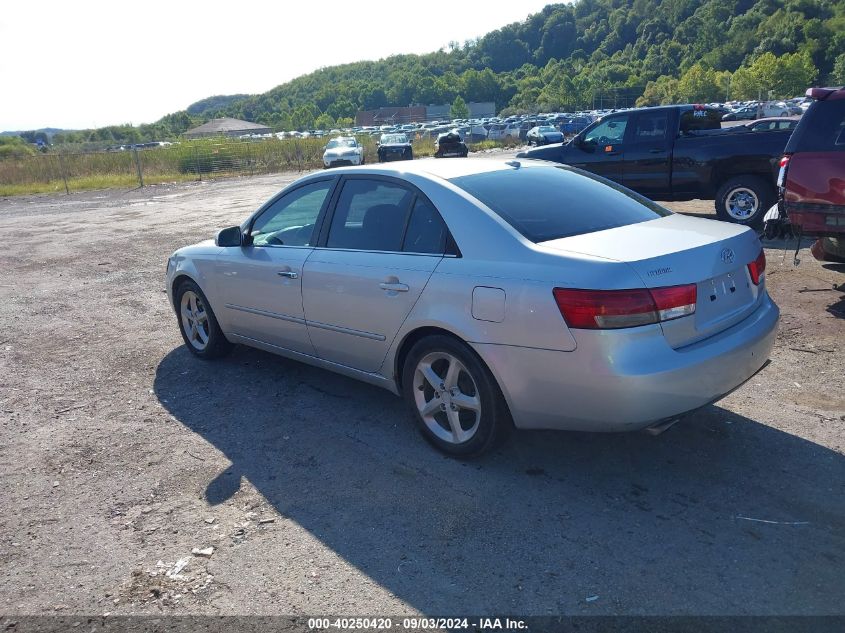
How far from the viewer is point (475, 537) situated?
3.38m

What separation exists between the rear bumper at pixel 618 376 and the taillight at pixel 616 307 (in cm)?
5

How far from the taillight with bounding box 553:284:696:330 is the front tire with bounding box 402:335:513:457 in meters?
0.63

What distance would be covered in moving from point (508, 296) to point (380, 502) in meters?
1.26

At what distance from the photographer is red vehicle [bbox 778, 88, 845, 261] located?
6.54m

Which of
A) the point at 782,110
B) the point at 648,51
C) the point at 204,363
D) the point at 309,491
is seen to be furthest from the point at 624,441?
the point at 648,51

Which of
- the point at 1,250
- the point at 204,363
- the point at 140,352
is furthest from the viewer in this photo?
the point at 1,250

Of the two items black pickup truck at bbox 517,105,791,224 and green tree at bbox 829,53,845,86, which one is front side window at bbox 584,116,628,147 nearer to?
black pickup truck at bbox 517,105,791,224

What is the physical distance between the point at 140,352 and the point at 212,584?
401 centimetres

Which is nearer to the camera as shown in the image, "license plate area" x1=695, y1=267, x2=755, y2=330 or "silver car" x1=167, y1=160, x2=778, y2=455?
"silver car" x1=167, y1=160, x2=778, y2=455

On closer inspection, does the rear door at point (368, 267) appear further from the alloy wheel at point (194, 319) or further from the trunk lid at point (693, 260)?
the alloy wheel at point (194, 319)

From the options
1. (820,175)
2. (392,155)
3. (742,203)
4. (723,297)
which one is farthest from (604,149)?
(392,155)

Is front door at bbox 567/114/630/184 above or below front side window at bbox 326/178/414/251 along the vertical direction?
below

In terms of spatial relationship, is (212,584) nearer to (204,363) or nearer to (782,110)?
(204,363)

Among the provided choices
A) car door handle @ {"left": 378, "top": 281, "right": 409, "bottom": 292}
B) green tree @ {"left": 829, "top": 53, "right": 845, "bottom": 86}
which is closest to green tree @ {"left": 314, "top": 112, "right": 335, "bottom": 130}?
green tree @ {"left": 829, "top": 53, "right": 845, "bottom": 86}
